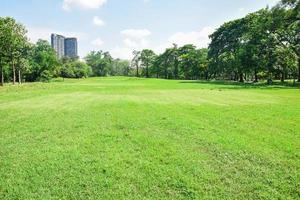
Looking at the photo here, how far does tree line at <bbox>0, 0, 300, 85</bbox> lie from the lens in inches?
2056

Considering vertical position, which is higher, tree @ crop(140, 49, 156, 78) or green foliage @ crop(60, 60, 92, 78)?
tree @ crop(140, 49, 156, 78)

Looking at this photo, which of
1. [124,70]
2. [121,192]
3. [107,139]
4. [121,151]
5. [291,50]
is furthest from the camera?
[124,70]

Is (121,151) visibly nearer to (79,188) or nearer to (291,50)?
(79,188)

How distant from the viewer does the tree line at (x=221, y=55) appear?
52.2m

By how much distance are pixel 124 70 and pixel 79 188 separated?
170395mm

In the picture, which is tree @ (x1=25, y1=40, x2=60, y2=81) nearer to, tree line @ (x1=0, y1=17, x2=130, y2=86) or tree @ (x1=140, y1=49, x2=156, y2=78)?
tree line @ (x1=0, y1=17, x2=130, y2=86)

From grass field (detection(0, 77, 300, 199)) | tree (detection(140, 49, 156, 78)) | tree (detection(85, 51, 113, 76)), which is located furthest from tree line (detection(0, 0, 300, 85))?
grass field (detection(0, 77, 300, 199))

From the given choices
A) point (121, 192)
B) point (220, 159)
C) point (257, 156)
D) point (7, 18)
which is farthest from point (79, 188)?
point (7, 18)

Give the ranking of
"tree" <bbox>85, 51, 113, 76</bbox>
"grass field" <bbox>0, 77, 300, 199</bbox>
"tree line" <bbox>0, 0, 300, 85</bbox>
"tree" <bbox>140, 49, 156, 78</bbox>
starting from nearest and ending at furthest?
1. "grass field" <bbox>0, 77, 300, 199</bbox>
2. "tree line" <bbox>0, 0, 300, 85</bbox>
3. "tree" <bbox>140, 49, 156, 78</bbox>
4. "tree" <bbox>85, 51, 113, 76</bbox>

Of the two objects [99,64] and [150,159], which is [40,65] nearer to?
[99,64]

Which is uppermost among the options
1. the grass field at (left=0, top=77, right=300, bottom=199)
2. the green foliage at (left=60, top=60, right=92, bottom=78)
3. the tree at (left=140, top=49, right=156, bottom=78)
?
the tree at (left=140, top=49, right=156, bottom=78)

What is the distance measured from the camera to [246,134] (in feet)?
32.1

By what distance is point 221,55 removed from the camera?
252 feet

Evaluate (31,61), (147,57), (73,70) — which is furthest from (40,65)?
(147,57)
